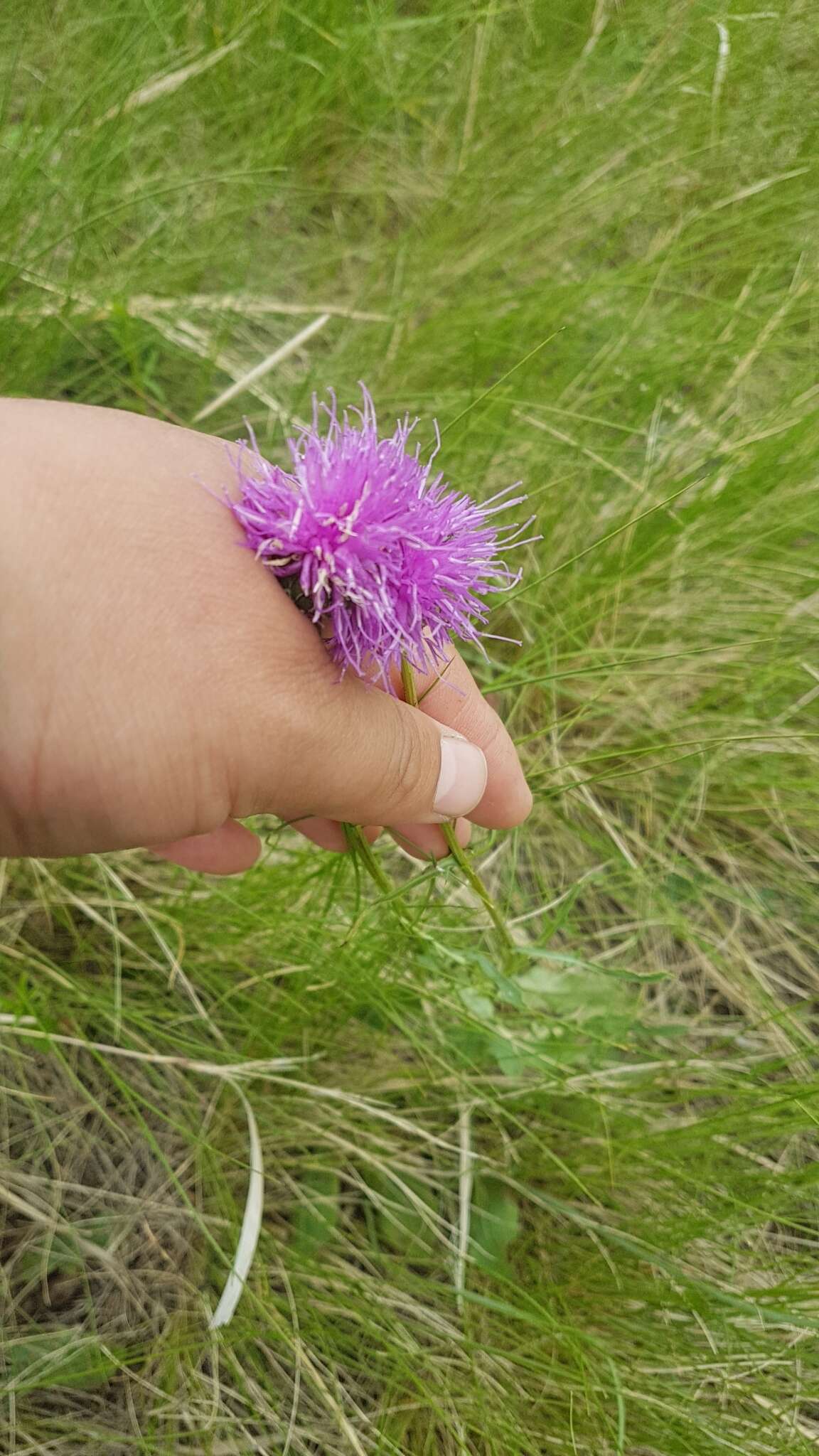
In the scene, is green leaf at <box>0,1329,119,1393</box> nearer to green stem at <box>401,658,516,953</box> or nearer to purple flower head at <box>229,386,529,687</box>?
green stem at <box>401,658,516,953</box>

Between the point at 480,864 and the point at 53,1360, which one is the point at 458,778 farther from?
the point at 53,1360

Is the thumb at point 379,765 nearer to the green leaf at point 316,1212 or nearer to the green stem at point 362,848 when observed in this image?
the green stem at point 362,848

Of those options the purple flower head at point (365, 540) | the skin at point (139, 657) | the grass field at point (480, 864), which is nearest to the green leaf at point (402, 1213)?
the grass field at point (480, 864)

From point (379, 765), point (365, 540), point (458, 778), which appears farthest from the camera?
point (458, 778)

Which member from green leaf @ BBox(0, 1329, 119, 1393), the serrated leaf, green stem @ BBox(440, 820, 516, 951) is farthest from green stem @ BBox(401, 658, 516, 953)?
green leaf @ BBox(0, 1329, 119, 1393)

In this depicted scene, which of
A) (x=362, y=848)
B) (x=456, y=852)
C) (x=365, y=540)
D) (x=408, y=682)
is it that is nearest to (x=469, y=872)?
(x=456, y=852)

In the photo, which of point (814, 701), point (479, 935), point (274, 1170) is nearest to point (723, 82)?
point (814, 701)
